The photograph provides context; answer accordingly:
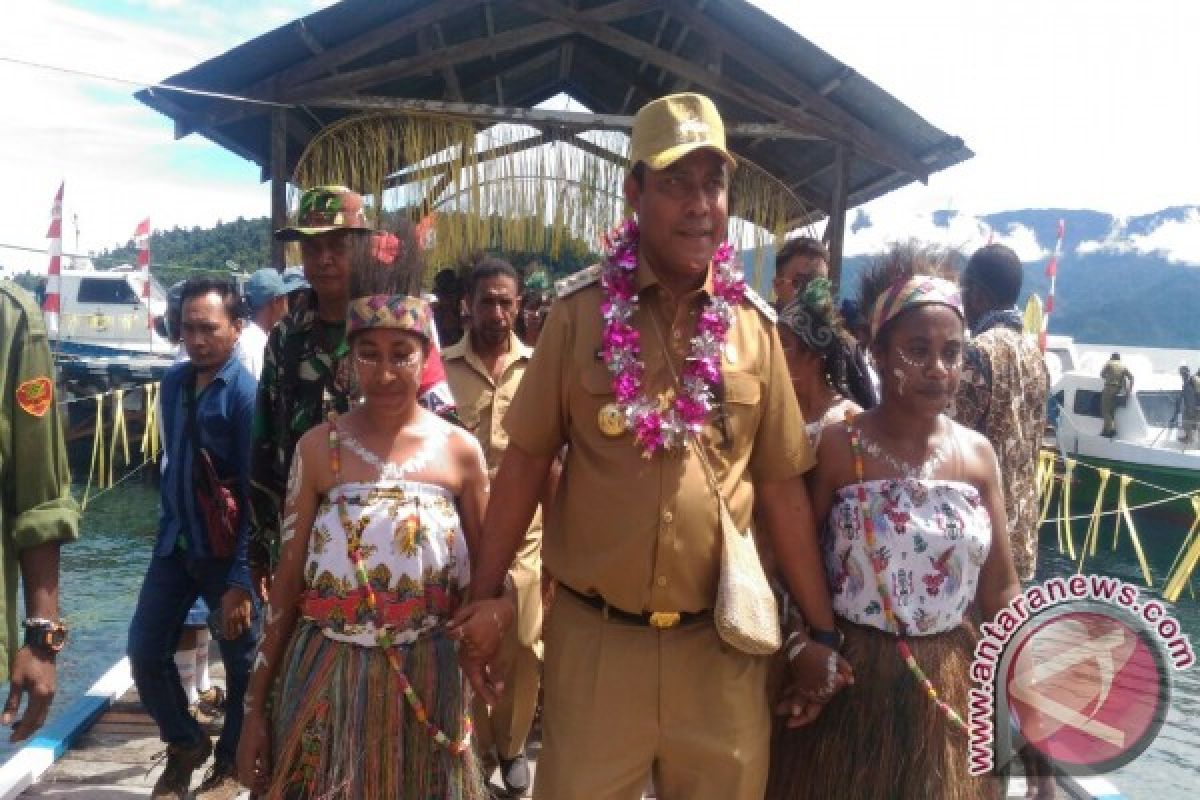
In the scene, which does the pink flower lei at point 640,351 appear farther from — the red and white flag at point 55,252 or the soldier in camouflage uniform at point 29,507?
the red and white flag at point 55,252

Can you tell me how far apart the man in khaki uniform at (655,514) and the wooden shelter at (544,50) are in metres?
4.22

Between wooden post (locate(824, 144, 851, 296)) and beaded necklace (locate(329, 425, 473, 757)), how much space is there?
4776 mm

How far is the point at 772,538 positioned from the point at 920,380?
0.59 metres

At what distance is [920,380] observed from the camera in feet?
7.97

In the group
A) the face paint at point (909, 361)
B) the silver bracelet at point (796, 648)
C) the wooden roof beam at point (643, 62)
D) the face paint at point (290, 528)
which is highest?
the wooden roof beam at point (643, 62)

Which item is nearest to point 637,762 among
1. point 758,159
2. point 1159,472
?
point 758,159

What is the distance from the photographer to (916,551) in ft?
7.80

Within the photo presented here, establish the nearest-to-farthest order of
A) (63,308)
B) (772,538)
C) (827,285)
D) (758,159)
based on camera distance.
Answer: (772,538) → (827,285) → (758,159) → (63,308)

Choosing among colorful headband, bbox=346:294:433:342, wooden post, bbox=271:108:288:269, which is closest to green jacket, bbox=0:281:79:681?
colorful headband, bbox=346:294:433:342

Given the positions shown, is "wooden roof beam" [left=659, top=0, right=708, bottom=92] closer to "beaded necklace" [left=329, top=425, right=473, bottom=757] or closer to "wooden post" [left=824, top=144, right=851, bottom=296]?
"wooden post" [left=824, top=144, right=851, bottom=296]

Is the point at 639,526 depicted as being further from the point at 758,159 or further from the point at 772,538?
the point at 758,159

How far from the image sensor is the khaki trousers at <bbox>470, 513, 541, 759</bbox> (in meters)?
→ 3.59

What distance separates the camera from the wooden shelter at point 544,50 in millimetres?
5906
